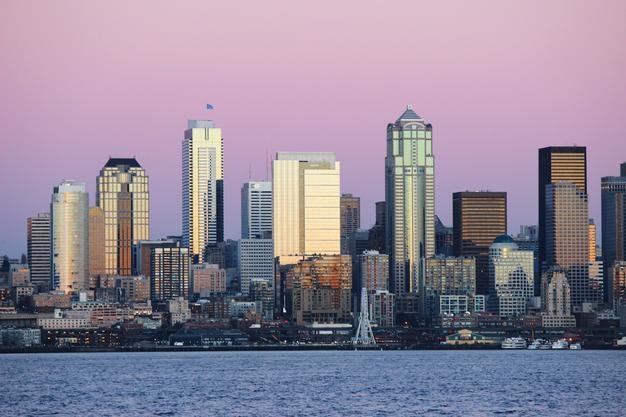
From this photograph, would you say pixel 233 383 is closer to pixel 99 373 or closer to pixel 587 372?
pixel 99 373

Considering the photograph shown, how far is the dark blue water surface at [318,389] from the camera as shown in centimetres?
8819

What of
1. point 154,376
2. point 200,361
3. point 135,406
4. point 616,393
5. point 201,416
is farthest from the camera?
point 200,361

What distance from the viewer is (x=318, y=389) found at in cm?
10581

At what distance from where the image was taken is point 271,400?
313 feet

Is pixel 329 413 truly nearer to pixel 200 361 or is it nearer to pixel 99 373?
pixel 99 373

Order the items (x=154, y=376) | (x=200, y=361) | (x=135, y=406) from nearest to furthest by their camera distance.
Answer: (x=135, y=406), (x=154, y=376), (x=200, y=361)

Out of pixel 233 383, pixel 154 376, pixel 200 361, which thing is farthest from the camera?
pixel 200 361

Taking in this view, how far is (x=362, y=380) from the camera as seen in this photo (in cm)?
11794

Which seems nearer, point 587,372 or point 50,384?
point 50,384

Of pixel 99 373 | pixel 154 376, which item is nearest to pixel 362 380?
pixel 154 376

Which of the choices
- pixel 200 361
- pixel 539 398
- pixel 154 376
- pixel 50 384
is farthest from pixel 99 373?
pixel 539 398

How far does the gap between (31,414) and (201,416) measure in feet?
29.1

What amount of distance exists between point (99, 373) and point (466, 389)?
38.7 m

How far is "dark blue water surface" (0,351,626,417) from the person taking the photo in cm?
8819
